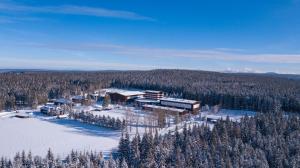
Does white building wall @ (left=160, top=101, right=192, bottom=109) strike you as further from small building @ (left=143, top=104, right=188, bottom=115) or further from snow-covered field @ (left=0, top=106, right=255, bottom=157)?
snow-covered field @ (left=0, top=106, right=255, bottom=157)

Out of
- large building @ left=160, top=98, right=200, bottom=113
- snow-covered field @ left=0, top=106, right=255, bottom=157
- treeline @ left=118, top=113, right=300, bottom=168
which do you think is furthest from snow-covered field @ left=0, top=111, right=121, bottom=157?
large building @ left=160, top=98, right=200, bottom=113

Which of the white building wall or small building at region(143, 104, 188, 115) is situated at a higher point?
the white building wall

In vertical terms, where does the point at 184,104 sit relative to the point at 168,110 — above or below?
above

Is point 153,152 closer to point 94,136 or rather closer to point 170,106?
point 94,136

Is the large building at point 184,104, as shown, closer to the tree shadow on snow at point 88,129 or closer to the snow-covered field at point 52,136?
the tree shadow on snow at point 88,129

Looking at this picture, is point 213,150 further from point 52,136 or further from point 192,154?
point 52,136

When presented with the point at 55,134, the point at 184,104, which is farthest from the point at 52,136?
the point at 184,104

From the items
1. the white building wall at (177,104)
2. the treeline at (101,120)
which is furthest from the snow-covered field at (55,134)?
the white building wall at (177,104)
